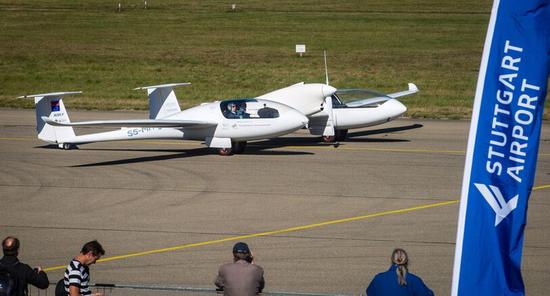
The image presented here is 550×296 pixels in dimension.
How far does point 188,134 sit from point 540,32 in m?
20.5

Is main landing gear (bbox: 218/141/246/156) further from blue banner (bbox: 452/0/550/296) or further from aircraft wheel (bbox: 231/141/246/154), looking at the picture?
blue banner (bbox: 452/0/550/296)

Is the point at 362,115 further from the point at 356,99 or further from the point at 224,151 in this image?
the point at 224,151

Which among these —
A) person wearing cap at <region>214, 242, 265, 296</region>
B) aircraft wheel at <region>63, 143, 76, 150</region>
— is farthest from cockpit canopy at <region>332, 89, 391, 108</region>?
person wearing cap at <region>214, 242, 265, 296</region>

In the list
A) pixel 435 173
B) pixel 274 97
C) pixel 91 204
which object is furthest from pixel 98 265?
pixel 274 97

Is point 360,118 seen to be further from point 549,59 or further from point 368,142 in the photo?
point 549,59

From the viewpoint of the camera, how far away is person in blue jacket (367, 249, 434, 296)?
31.0ft

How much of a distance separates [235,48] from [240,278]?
53.8 metres

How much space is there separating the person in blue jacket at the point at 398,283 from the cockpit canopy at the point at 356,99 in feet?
68.6

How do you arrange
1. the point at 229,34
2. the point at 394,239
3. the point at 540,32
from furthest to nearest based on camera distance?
the point at 229,34, the point at 394,239, the point at 540,32

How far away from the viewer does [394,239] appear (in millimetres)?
17875


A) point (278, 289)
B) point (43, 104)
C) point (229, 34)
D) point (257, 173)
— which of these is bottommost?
point (278, 289)

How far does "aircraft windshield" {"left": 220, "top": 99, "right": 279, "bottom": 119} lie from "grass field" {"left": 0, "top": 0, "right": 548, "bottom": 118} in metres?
13.1

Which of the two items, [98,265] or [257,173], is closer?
[98,265]

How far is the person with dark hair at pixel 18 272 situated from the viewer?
10.2 metres
